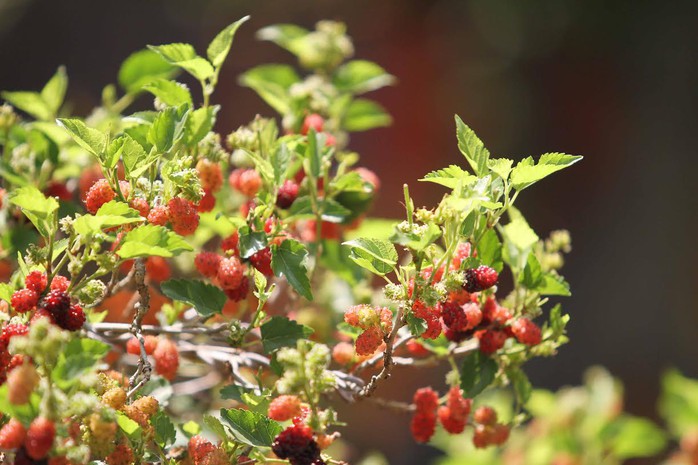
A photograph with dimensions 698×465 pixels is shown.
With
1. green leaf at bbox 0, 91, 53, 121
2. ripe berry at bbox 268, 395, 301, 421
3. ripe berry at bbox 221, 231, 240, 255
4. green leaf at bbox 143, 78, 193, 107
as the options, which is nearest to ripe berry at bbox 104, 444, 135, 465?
ripe berry at bbox 268, 395, 301, 421

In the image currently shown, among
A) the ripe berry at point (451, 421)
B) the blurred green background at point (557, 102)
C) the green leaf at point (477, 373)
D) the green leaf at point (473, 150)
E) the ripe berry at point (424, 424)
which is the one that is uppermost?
the green leaf at point (473, 150)

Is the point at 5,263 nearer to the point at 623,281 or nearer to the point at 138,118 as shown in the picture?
the point at 138,118

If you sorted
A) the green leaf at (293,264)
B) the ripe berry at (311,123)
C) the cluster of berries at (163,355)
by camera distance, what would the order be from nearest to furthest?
the green leaf at (293,264)
the cluster of berries at (163,355)
the ripe berry at (311,123)

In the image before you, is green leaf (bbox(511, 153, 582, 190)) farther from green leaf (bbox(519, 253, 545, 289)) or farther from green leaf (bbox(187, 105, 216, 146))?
green leaf (bbox(187, 105, 216, 146))

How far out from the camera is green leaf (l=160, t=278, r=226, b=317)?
82 cm

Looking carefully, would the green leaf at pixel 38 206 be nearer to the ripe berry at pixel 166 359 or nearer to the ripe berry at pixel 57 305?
the ripe berry at pixel 57 305

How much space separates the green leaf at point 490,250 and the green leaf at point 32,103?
2.19ft

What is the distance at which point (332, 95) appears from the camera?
1.20m

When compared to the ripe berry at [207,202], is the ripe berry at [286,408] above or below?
below

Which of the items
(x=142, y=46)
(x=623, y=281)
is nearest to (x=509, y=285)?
(x=623, y=281)

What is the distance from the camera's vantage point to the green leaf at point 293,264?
79 cm

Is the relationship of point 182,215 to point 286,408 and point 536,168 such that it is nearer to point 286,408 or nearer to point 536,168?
point 286,408

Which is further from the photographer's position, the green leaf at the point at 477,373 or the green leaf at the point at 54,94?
the green leaf at the point at 54,94

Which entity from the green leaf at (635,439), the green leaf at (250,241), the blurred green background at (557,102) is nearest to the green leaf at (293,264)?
the green leaf at (250,241)
